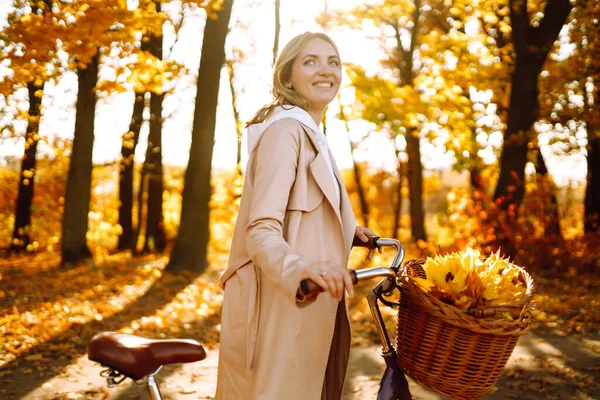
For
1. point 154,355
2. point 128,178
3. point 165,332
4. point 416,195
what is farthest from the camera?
point 416,195

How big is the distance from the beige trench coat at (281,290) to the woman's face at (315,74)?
0.27m

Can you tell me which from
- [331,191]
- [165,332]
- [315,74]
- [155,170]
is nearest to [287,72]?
[315,74]

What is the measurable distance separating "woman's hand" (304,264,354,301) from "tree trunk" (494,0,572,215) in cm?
867

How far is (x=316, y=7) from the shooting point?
15711 millimetres

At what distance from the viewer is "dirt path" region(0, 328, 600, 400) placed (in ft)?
15.5

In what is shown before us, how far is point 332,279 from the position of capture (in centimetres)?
173

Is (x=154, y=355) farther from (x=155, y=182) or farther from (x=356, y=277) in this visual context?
(x=155, y=182)

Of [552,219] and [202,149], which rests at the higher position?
[202,149]

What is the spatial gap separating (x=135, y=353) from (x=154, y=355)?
0.24ft

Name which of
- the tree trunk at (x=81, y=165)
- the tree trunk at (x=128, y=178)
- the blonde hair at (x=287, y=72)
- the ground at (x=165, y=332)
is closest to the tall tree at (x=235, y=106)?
the tree trunk at (x=128, y=178)

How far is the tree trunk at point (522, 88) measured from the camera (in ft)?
32.1

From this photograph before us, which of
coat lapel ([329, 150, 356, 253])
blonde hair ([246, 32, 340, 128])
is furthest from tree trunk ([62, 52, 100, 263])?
coat lapel ([329, 150, 356, 253])

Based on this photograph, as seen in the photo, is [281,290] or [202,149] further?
[202,149]

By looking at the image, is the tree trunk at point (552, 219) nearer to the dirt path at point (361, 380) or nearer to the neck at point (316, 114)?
the dirt path at point (361, 380)
